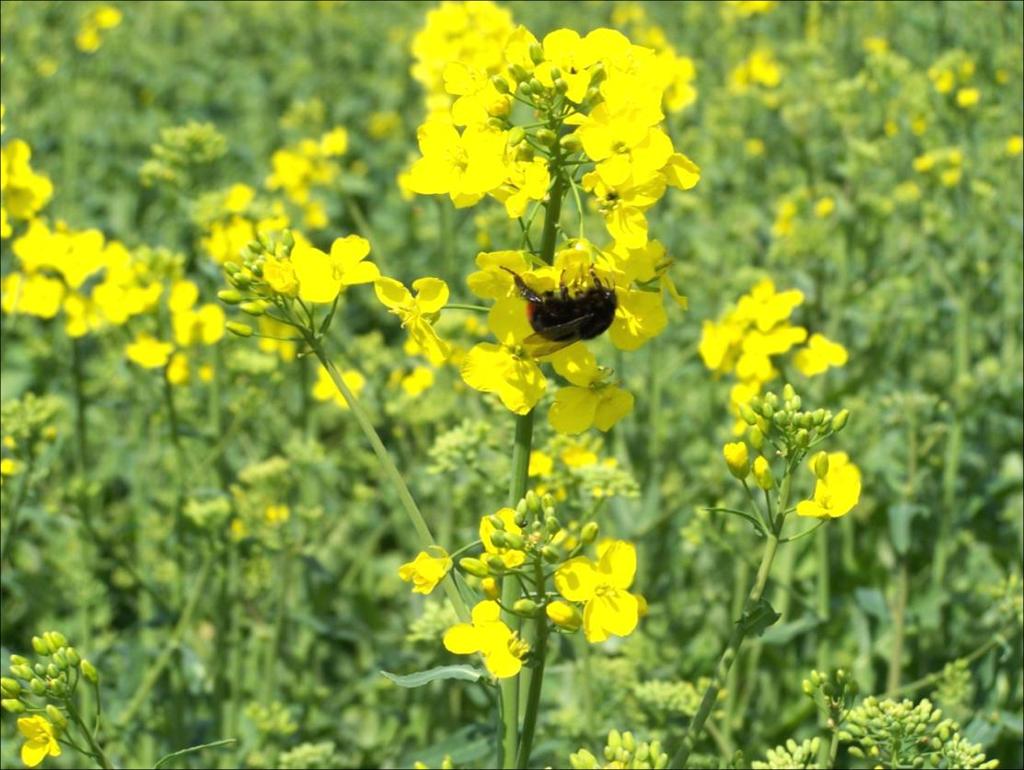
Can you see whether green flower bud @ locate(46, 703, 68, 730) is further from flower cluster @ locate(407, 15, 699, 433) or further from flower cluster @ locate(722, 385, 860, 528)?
flower cluster @ locate(722, 385, 860, 528)

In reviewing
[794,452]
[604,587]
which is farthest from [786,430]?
[604,587]

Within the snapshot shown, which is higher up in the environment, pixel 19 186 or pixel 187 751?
pixel 19 186

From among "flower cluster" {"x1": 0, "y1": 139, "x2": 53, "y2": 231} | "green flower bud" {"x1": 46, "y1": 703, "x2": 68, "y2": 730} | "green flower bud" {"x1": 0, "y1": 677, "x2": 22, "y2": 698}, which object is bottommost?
"green flower bud" {"x1": 46, "y1": 703, "x2": 68, "y2": 730}

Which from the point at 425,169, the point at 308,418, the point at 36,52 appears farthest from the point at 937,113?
the point at 36,52

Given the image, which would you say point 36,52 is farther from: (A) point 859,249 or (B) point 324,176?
(A) point 859,249

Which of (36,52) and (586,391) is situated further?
(36,52)

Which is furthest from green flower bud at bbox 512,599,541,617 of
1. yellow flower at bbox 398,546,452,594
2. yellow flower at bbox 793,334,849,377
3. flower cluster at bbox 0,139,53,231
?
flower cluster at bbox 0,139,53,231

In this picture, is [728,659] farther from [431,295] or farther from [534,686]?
[431,295]
